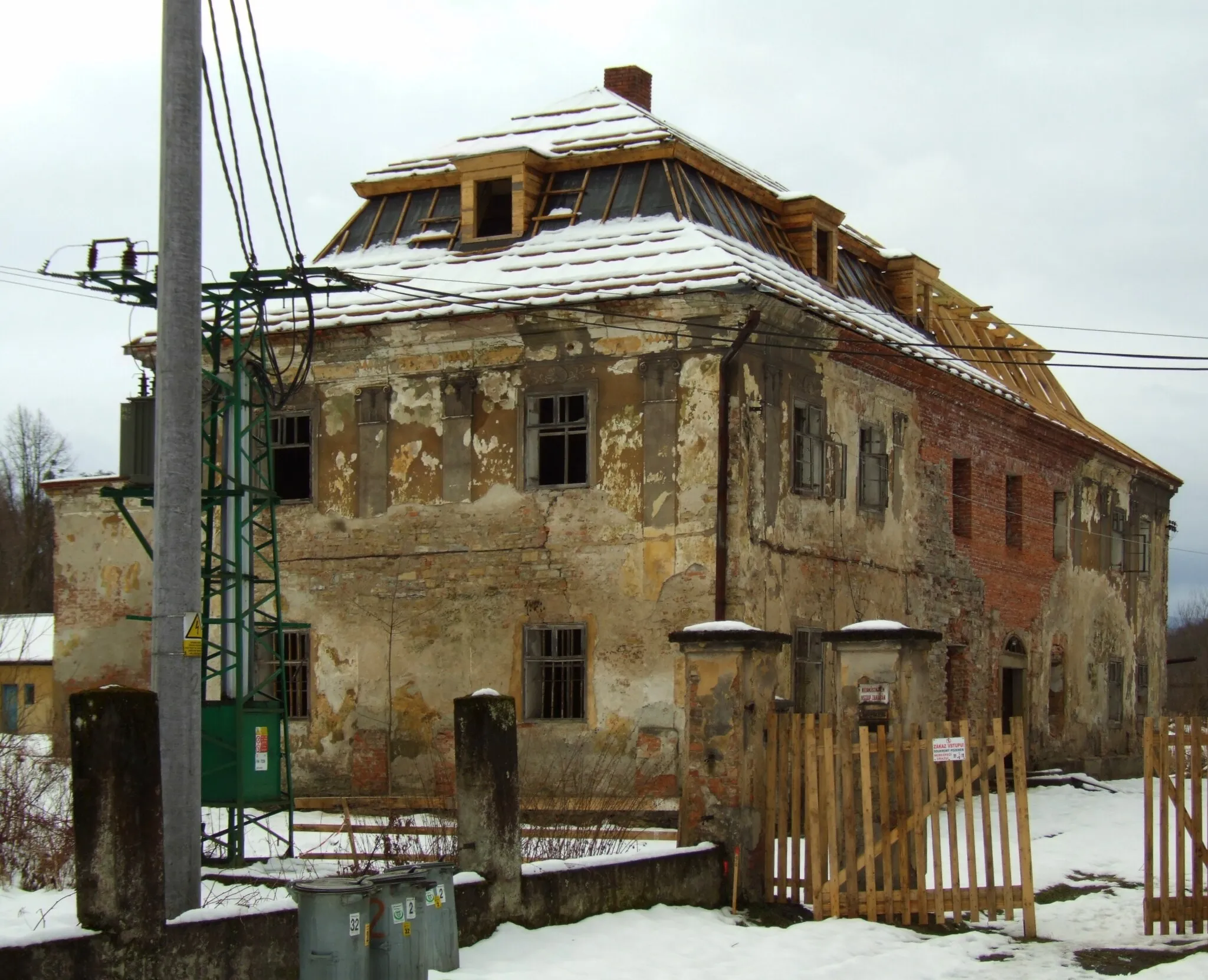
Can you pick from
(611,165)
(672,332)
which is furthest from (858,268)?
(672,332)

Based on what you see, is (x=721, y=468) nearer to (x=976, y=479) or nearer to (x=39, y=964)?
(x=976, y=479)

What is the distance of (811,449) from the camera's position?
21.0 meters

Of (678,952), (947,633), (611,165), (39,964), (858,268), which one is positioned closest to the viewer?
(39,964)

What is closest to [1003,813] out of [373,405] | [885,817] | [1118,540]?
[885,817]

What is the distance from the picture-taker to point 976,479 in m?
25.9

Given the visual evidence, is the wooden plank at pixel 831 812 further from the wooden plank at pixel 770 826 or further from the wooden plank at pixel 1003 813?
the wooden plank at pixel 1003 813

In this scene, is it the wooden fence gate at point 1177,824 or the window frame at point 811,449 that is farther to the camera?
the window frame at point 811,449

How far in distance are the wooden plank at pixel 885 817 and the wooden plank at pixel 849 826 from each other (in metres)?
0.21

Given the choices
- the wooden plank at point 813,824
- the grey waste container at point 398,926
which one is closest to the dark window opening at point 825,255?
the wooden plank at point 813,824

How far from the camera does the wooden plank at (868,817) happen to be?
12141mm

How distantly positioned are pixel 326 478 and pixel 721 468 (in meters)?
5.62

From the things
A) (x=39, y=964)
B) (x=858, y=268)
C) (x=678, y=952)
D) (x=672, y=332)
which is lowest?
(x=678, y=952)

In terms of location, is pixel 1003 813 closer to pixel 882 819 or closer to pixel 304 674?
pixel 882 819

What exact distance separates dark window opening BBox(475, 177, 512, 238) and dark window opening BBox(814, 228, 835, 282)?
→ 4.90 meters
